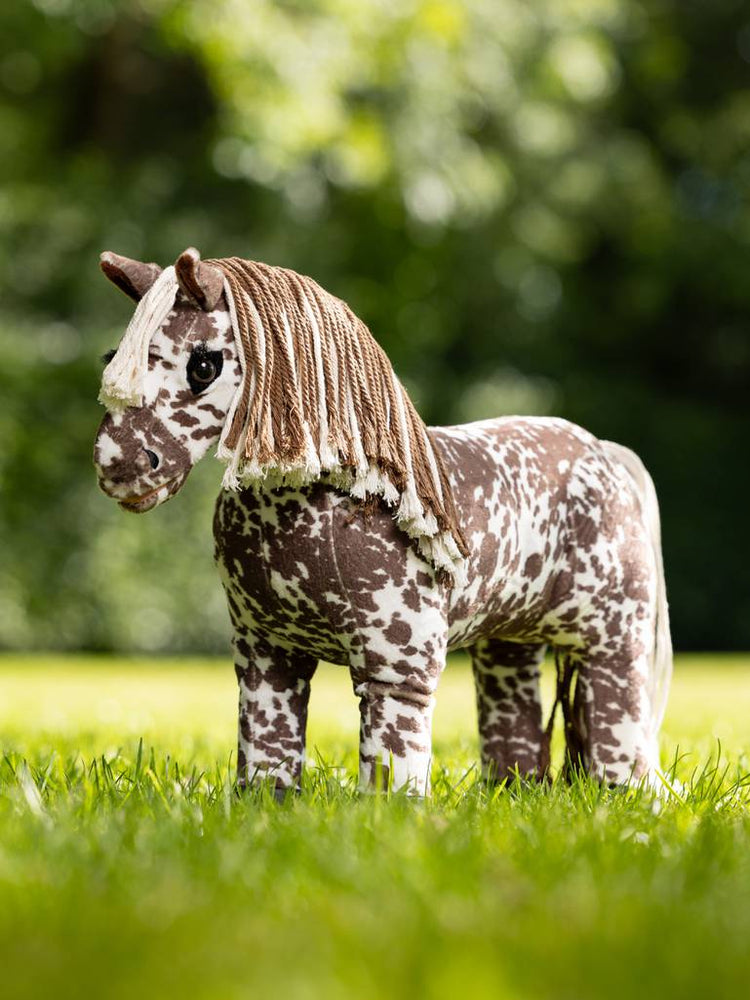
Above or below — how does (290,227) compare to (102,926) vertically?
above

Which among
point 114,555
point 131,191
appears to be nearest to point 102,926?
point 114,555

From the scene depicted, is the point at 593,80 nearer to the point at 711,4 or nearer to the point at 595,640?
the point at 711,4

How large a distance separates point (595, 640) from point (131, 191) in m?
9.85

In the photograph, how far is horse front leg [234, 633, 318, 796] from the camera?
9.94 ft

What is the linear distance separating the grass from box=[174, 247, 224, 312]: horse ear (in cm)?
113

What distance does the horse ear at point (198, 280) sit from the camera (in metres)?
2.71

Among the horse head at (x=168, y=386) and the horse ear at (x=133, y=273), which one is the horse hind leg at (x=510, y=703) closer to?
the horse head at (x=168, y=386)

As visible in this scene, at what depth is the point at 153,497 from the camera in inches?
110

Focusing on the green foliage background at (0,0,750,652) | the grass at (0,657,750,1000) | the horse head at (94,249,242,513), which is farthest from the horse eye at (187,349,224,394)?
the green foliage background at (0,0,750,652)

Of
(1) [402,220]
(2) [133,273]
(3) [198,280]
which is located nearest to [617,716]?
(3) [198,280]

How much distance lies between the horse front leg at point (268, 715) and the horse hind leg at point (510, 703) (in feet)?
2.24

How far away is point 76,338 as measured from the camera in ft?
37.1

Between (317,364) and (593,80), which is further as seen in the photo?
(593,80)

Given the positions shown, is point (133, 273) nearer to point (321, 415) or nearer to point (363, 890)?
→ point (321, 415)
